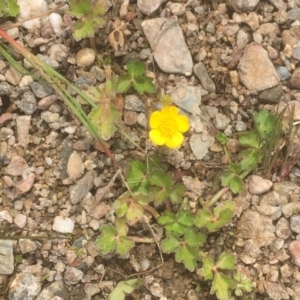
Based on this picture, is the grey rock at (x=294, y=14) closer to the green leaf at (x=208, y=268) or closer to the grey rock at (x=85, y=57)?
the grey rock at (x=85, y=57)

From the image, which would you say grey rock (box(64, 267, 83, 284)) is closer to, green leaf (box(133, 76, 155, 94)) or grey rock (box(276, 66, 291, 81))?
green leaf (box(133, 76, 155, 94))

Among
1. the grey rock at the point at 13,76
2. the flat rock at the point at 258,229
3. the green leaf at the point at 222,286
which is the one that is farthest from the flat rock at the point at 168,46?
the green leaf at the point at 222,286

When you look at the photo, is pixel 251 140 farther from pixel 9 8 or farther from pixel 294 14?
pixel 9 8

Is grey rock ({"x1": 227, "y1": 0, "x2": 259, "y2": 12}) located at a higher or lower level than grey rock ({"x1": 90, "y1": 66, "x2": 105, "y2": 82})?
higher

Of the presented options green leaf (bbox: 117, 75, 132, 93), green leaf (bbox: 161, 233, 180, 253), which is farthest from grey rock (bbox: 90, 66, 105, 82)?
green leaf (bbox: 161, 233, 180, 253)

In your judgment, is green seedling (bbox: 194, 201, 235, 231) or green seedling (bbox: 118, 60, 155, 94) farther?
green seedling (bbox: 118, 60, 155, 94)

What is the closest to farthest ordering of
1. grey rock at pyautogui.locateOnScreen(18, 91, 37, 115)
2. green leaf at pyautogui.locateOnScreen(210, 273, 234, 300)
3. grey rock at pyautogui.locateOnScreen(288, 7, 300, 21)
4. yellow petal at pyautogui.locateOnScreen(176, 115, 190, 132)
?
green leaf at pyautogui.locateOnScreen(210, 273, 234, 300), yellow petal at pyautogui.locateOnScreen(176, 115, 190, 132), grey rock at pyautogui.locateOnScreen(18, 91, 37, 115), grey rock at pyautogui.locateOnScreen(288, 7, 300, 21)

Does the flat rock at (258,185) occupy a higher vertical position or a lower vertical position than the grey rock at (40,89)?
lower
